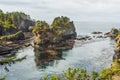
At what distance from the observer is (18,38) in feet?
539

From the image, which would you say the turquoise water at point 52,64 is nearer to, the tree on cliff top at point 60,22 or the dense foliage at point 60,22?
the tree on cliff top at point 60,22

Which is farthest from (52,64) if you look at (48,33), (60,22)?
(60,22)

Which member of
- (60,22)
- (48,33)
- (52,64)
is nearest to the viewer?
(52,64)

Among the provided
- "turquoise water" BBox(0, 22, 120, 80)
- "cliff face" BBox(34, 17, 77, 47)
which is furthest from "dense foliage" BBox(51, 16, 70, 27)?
"turquoise water" BBox(0, 22, 120, 80)

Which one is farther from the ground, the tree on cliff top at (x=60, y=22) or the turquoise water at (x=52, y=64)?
the tree on cliff top at (x=60, y=22)

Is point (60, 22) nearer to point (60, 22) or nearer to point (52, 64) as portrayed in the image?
point (60, 22)

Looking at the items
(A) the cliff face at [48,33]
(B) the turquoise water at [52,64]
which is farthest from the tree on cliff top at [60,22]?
(B) the turquoise water at [52,64]

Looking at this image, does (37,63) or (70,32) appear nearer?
(37,63)

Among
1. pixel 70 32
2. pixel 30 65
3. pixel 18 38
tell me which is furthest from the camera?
pixel 70 32

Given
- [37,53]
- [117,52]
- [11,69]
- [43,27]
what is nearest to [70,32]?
[43,27]

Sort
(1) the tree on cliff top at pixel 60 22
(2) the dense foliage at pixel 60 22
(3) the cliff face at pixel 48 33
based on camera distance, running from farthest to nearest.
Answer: (2) the dense foliage at pixel 60 22
(1) the tree on cliff top at pixel 60 22
(3) the cliff face at pixel 48 33

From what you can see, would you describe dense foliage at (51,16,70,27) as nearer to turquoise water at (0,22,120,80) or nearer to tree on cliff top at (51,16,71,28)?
tree on cliff top at (51,16,71,28)

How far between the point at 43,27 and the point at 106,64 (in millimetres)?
59967

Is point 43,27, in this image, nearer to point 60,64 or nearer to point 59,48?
point 59,48
